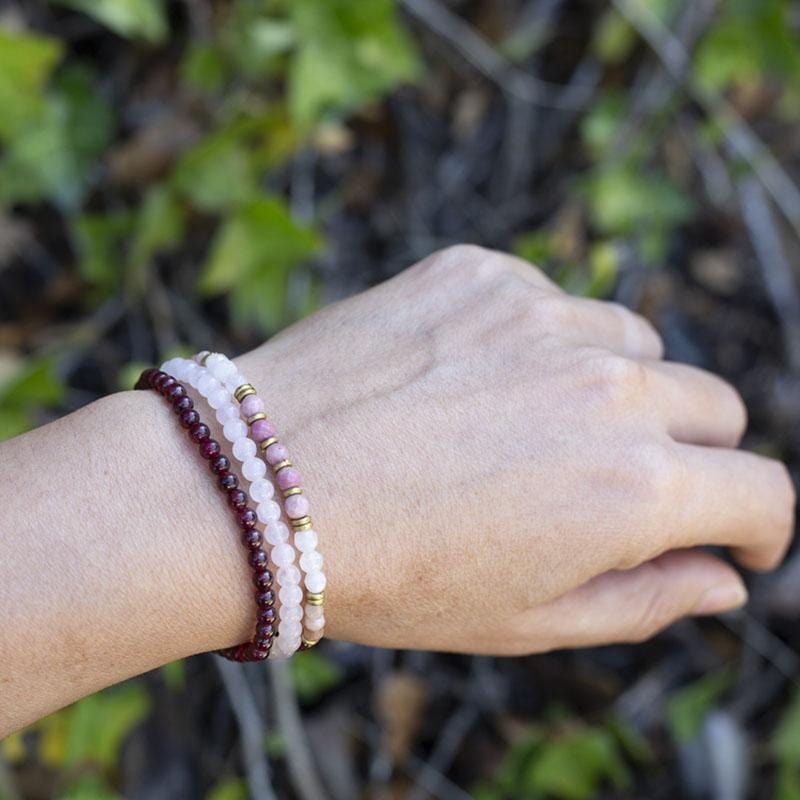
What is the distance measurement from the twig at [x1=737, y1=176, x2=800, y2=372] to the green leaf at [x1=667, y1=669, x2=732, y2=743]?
826mm

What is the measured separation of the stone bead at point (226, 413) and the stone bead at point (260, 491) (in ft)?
0.29

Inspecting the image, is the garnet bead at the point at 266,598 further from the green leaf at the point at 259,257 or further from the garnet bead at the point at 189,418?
the green leaf at the point at 259,257

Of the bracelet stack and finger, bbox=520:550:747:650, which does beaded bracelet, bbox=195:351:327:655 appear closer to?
the bracelet stack

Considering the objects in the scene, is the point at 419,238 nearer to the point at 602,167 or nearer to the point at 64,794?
the point at 602,167

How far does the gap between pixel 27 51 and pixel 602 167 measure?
53.1 inches

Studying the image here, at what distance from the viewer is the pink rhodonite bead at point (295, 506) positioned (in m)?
1.19

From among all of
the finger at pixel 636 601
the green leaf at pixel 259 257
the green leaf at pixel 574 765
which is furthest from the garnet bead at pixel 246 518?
the green leaf at pixel 574 765

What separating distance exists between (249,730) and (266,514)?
3.24 feet

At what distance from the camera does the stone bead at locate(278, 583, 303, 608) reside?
3.95 ft

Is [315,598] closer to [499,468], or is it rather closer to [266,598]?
[266,598]

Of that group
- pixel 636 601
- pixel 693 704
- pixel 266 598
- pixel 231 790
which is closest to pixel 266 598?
pixel 266 598

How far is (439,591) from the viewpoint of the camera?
130 cm

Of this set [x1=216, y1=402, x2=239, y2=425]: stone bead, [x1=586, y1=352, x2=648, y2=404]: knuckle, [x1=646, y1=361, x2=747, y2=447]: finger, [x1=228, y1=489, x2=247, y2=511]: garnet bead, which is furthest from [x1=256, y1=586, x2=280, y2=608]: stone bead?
[x1=646, y1=361, x2=747, y2=447]: finger

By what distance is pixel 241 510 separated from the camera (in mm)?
1188
